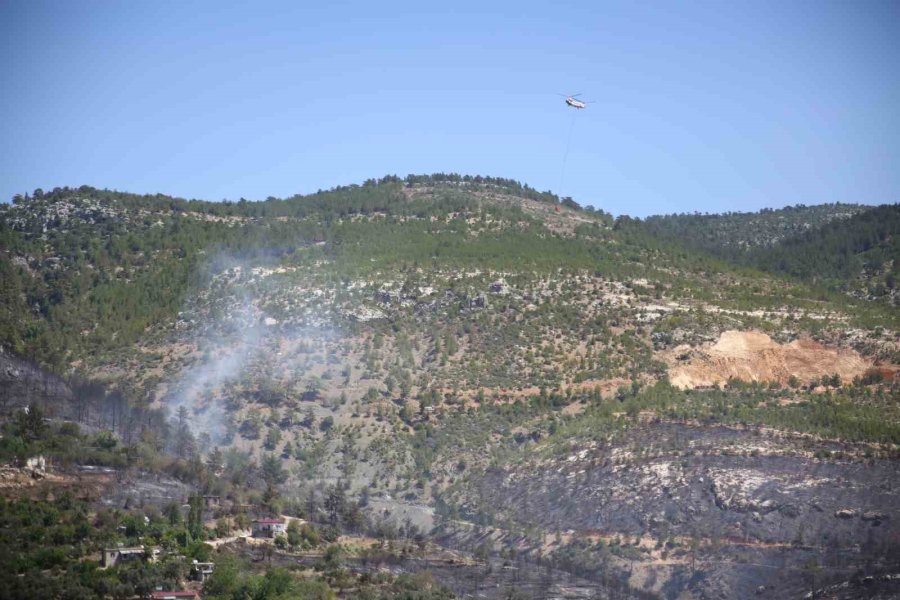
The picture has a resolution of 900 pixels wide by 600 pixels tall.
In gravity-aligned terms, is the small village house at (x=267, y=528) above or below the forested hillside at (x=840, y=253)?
below

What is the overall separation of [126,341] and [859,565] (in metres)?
75.0

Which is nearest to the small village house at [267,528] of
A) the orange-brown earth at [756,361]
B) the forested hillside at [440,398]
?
the forested hillside at [440,398]

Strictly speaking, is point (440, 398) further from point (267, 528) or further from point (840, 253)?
point (840, 253)

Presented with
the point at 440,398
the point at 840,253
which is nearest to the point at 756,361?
the point at 440,398

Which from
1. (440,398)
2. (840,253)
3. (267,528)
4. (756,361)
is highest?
(840,253)

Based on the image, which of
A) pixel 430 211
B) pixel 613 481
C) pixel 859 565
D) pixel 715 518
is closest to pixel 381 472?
pixel 613 481

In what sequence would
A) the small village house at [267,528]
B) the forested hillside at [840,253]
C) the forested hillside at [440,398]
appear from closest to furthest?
1. the forested hillside at [440,398]
2. the small village house at [267,528]
3. the forested hillside at [840,253]

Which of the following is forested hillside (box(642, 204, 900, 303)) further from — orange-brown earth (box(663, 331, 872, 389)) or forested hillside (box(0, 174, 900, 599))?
orange-brown earth (box(663, 331, 872, 389))

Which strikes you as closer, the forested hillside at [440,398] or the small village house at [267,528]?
the forested hillside at [440,398]

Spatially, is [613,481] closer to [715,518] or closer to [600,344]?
[715,518]

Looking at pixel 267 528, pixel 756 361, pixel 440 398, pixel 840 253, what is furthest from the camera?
pixel 840 253

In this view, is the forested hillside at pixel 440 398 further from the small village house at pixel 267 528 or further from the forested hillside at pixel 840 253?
the small village house at pixel 267 528

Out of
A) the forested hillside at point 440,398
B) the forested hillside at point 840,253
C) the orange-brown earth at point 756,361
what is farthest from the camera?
the forested hillside at point 840,253

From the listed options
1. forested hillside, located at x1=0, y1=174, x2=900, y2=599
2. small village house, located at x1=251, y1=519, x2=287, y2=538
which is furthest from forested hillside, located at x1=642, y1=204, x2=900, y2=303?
small village house, located at x1=251, y1=519, x2=287, y2=538
